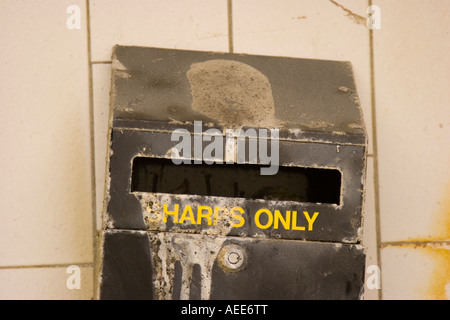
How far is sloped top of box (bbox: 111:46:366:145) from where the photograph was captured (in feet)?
3.85

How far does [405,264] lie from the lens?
59.5 inches

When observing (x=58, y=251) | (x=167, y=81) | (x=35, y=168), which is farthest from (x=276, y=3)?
(x=58, y=251)

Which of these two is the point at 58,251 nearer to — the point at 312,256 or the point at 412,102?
the point at 312,256

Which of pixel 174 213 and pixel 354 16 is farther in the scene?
pixel 354 16

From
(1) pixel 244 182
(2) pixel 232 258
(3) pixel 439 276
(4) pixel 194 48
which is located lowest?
(3) pixel 439 276

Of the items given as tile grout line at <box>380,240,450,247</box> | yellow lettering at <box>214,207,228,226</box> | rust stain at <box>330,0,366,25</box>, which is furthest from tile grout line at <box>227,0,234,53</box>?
tile grout line at <box>380,240,450,247</box>

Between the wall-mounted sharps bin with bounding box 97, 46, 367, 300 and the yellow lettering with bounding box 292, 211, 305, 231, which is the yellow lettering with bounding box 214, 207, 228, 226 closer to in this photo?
the wall-mounted sharps bin with bounding box 97, 46, 367, 300

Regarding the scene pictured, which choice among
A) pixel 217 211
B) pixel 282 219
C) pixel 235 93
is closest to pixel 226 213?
pixel 217 211

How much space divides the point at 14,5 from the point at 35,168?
43cm

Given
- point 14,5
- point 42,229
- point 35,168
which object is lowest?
point 42,229

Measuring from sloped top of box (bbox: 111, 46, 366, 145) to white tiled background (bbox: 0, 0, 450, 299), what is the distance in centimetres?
11

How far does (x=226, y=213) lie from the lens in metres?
1.17

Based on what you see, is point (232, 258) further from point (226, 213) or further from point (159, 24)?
point (159, 24)

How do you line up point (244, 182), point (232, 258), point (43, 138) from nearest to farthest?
point (232, 258), point (244, 182), point (43, 138)
